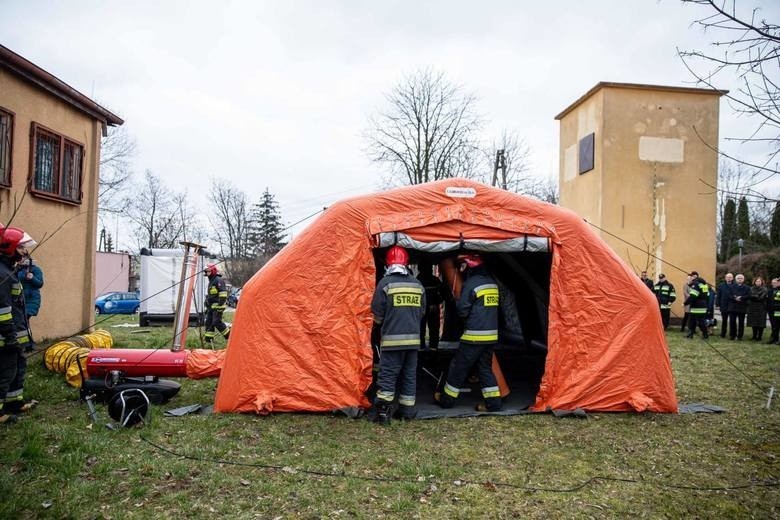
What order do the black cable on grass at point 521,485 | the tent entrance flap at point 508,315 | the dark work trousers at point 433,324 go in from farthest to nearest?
the dark work trousers at point 433,324
the tent entrance flap at point 508,315
the black cable on grass at point 521,485

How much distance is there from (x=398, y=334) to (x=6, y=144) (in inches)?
333

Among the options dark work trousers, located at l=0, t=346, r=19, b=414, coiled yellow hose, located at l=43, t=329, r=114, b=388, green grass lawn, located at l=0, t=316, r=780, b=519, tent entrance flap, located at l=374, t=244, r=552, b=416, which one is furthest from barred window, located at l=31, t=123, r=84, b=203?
tent entrance flap, located at l=374, t=244, r=552, b=416

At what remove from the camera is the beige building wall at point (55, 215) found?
31.2 ft

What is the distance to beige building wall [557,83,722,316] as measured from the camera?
16750 mm

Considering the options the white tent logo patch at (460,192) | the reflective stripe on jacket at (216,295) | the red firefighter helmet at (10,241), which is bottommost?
the reflective stripe on jacket at (216,295)

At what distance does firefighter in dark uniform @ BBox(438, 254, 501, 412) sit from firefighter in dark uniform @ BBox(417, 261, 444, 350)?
275 cm

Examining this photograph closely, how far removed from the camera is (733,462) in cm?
493

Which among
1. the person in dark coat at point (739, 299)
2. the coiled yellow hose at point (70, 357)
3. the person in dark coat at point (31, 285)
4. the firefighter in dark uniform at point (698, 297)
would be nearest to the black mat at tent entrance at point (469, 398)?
the coiled yellow hose at point (70, 357)

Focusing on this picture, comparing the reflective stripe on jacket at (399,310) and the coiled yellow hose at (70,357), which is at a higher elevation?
the reflective stripe on jacket at (399,310)

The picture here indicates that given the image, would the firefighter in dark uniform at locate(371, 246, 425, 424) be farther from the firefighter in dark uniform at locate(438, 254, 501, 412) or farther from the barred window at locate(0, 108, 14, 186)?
the barred window at locate(0, 108, 14, 186)

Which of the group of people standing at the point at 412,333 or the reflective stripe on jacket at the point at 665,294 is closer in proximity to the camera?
the group of people standing at the point at 412,333

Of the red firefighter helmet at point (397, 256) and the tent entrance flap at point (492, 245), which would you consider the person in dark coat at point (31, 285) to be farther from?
the tent entrance flap at point (492, 245)

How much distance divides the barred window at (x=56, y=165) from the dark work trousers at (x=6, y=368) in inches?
214

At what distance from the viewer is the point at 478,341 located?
6.36 meters
